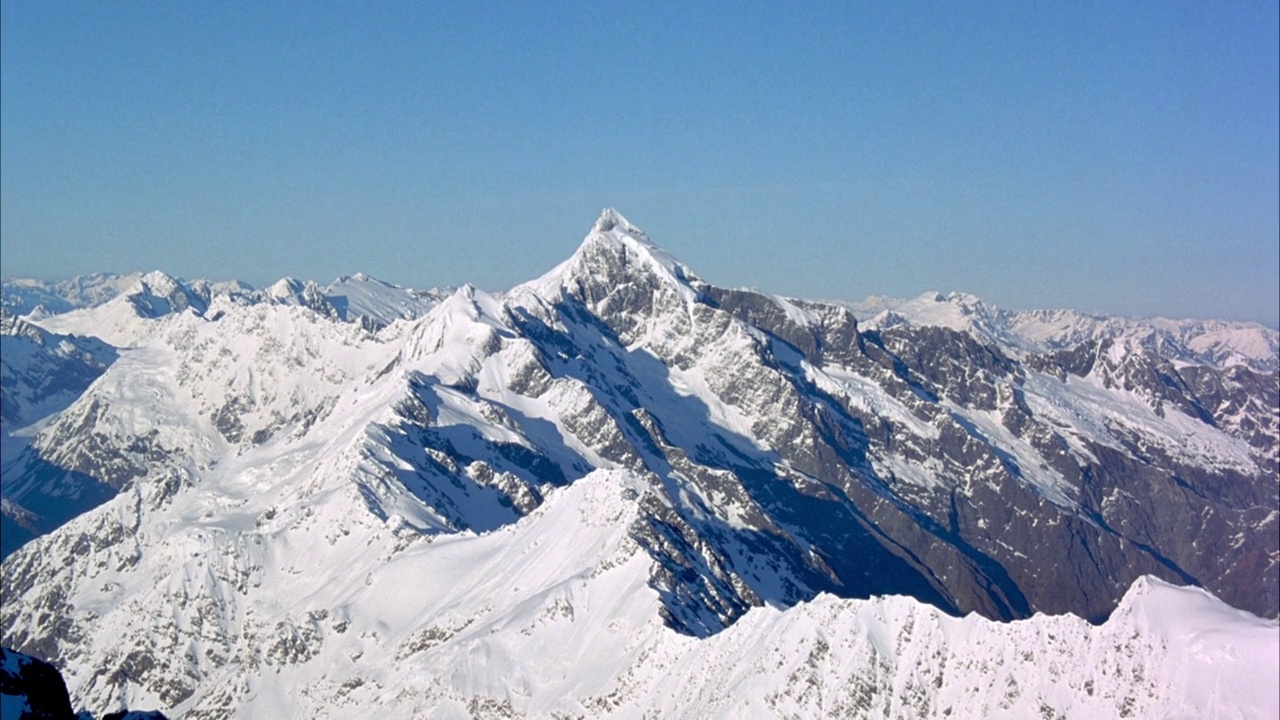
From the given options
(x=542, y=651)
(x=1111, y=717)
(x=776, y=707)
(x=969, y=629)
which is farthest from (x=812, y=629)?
(x=542, y=651)

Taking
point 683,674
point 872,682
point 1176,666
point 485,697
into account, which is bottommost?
point 485,697

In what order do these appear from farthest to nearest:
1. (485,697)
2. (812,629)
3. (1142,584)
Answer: (485,697) < (812,629) < (1142,584)

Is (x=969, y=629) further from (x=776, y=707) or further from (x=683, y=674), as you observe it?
(x=683, y=674)

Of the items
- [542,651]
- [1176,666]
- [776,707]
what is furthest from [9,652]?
[542,651]

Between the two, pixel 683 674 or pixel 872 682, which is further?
pixel 683 674

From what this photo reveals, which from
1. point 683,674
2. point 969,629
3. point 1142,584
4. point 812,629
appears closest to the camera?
point 1142,584

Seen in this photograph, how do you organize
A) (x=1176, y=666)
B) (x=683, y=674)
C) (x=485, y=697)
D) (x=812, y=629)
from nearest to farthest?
(x=1176, y=666)
(x=812, y=629)
(x=683, y=674)
(x=485, y=697)

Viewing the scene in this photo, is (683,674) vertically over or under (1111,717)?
under

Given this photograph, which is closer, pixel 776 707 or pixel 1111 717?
pixel 1111 717

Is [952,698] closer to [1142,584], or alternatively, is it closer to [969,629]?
[969,629]
